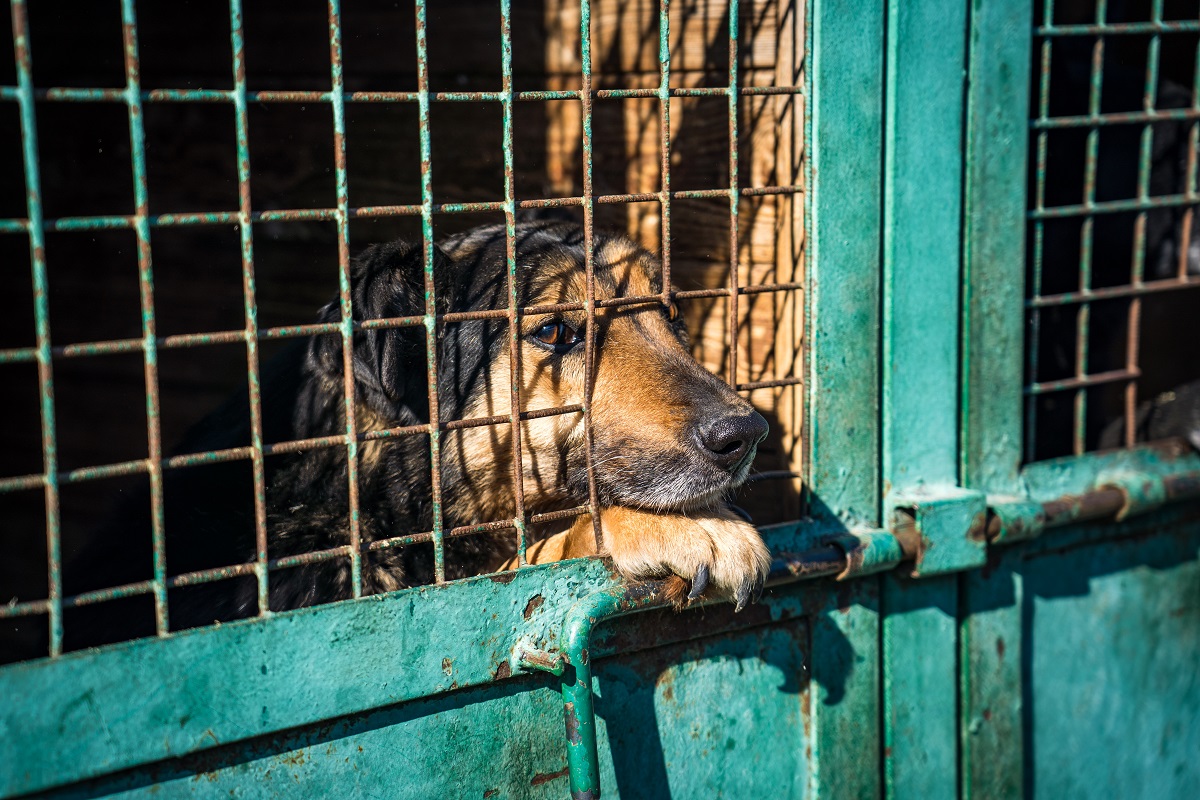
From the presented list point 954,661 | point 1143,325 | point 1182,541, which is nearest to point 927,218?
point 954,661

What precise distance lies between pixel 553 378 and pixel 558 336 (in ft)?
0.39

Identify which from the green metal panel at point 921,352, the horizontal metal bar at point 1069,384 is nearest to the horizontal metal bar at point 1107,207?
the green metal panel at point 921,352

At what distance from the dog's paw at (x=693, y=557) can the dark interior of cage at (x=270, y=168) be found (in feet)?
3.64

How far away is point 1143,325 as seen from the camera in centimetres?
499

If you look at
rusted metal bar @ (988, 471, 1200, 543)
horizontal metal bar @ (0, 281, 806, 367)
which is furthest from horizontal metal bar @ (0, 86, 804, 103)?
rusted metal bar @ (988, 471, 1200, 543)

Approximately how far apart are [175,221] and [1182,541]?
131 inches

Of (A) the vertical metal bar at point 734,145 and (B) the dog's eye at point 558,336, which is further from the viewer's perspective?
(B) the dog's eye at point 558,336

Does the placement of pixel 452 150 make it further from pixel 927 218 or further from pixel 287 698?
pixel 287 698

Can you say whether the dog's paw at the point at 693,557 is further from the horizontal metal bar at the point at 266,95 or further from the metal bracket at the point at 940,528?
the horizontal metal bar at the point at 266,95

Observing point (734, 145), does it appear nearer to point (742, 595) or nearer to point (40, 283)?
point (742, 595)

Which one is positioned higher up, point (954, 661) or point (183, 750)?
point (183, 750)

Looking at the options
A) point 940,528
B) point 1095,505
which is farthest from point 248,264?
point 1095,505

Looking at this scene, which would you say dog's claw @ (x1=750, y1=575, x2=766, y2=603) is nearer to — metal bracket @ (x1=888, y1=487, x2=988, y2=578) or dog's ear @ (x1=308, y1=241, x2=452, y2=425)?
metal bracket @ (x1=888, y1=487, x2=988, y2=578)

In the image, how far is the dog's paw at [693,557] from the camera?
244 cm
